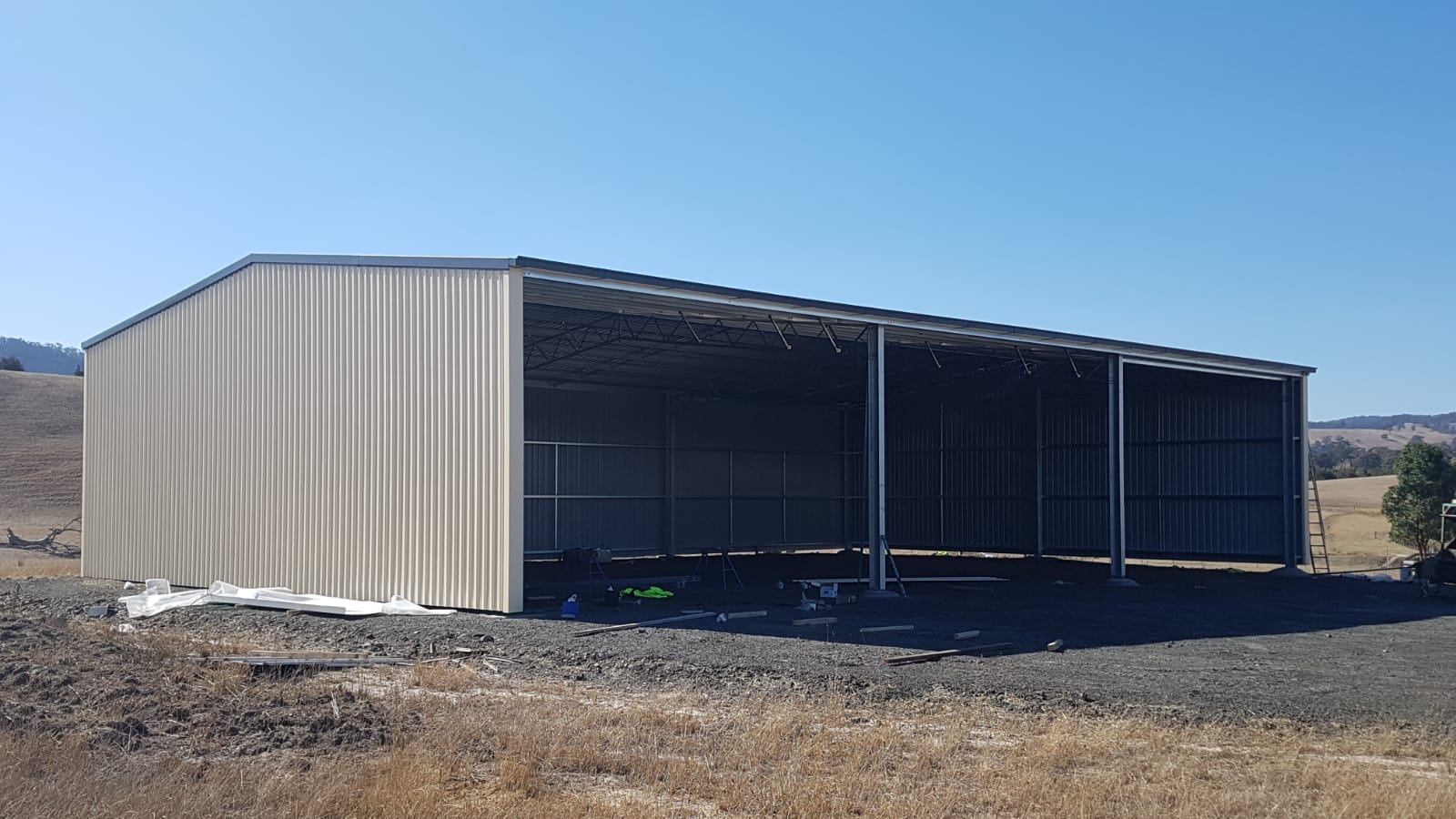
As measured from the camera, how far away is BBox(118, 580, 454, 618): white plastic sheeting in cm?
2030

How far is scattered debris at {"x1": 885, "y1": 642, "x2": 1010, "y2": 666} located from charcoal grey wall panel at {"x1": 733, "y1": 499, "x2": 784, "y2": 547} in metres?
25.5

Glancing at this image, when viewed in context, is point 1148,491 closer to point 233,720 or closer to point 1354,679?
point 1354,679

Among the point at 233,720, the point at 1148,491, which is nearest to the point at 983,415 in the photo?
the point at 1148,491

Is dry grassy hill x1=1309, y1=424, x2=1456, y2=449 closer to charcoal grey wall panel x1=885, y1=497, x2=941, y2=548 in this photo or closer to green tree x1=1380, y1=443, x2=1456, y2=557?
green tree x1=1380, y1=443, x2=1456, y2=557

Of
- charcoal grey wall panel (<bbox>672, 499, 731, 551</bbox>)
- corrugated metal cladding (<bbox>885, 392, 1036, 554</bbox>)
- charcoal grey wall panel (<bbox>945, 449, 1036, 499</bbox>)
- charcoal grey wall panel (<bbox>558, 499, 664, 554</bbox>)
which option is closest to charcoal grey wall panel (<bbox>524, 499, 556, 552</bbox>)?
charcoal grey wall panel (<bbox>558, 499, 664, 554</bbox>)

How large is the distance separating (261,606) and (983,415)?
1001 inches

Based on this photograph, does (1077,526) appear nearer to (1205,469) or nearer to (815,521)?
(1205,469)

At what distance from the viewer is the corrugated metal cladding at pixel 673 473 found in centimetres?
3691

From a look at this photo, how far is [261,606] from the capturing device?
71.8 feet

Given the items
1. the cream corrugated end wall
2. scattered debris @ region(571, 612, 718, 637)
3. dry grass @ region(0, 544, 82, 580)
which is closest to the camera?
scattered debris @ region(571, 612, 718, 637)

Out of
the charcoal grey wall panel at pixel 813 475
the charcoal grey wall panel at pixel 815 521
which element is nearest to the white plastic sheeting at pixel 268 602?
the charcoal grey wall panel at pixel 815 521

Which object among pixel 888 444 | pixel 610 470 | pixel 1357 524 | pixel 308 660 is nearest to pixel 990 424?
pixel 888 444

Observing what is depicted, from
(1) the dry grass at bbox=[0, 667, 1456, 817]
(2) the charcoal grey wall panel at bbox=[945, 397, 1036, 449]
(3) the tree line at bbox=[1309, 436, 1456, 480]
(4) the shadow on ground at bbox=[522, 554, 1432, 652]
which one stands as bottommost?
(4) the shadow on ground at bbox=[522, 554, 1432, 652]

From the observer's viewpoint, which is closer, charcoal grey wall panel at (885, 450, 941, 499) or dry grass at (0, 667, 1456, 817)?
dry grass at (0, 667, 1456, 817)
